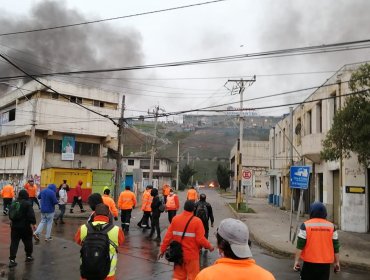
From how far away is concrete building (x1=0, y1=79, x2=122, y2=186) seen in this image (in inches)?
1384

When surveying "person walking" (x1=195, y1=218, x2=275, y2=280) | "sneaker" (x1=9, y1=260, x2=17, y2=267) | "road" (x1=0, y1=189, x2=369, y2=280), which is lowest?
"road" (x1=0, y1=189, x2=369, y2=280)

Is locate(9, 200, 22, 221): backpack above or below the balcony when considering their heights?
below

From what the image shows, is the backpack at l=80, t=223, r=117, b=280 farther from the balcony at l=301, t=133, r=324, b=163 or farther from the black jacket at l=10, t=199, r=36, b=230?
the balcony at l=301, t=133, r=324, b=163

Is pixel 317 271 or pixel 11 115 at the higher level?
pixel 11 115

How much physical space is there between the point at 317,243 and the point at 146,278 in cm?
354

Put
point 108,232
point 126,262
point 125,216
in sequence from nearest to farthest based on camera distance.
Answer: point 108,232, point 126,262, point 125,216

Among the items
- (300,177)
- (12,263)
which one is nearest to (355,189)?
(300,177)

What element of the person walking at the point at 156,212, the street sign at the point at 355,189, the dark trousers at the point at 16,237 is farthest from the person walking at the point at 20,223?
the street sign at the point at 355,189

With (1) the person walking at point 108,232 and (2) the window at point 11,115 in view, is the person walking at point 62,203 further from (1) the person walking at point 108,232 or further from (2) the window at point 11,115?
(2) the window at point 11,115

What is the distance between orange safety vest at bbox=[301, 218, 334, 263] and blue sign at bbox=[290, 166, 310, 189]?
7.86m

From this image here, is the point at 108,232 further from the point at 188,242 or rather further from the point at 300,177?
the point at 300,177

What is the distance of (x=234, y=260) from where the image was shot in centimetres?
Result: 279

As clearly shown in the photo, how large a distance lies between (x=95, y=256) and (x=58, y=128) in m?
31.8

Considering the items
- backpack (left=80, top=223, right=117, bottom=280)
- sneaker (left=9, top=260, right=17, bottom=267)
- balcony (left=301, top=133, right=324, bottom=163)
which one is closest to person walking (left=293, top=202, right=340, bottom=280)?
backpack (left=80, top=223, right=117, bottom=280)
